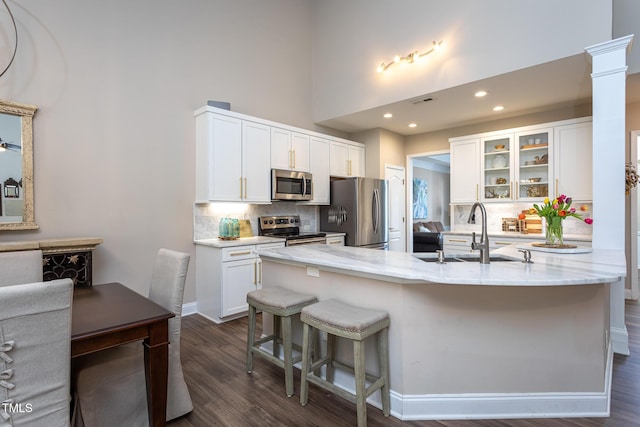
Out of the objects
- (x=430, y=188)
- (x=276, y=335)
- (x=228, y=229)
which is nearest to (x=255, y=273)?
(x=228, y=229)

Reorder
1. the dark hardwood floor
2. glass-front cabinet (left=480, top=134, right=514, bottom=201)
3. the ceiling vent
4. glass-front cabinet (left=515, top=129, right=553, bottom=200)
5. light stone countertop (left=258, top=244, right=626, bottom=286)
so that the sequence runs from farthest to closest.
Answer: glass-front cabinet (left=480, top=134, right=514, bottom=201) → glass-front cabinet (left=515, top=129, right=553, bottom=200) → the ceiling vent → the dark hardwood floor → light stone countertop (left=258, top=244, right=626, bottom=286)

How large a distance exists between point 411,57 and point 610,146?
2.28 metres

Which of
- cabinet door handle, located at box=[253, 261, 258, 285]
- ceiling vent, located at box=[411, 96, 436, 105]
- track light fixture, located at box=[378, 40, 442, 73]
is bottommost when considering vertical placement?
cabinet door handle, located at box=[253, 261, 258, 285]

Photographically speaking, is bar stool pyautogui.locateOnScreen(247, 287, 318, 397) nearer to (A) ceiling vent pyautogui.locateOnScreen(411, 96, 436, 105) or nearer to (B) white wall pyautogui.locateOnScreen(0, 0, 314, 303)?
(B) white wall pyautogui.locateOnScreen(0, 0, 314, 303)

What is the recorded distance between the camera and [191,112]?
12.6 feet

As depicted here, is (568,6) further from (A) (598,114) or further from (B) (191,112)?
(B) (191,112)

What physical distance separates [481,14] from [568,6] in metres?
0.76

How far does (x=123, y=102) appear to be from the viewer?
3328mm

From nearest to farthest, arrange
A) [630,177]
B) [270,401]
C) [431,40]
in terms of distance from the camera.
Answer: [270,401]
[630,177]
[431,40]

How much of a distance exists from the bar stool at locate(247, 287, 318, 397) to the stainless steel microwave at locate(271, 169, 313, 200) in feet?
6.99

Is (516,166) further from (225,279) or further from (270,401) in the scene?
(270,401)

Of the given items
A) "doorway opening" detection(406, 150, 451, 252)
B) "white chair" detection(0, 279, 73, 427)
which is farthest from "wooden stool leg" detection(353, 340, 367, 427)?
"doorway opening" detection(406, 150, 451, 252)

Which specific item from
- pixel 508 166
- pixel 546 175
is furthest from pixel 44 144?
pixel 546 175

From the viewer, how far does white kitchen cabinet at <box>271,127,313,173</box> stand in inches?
173
